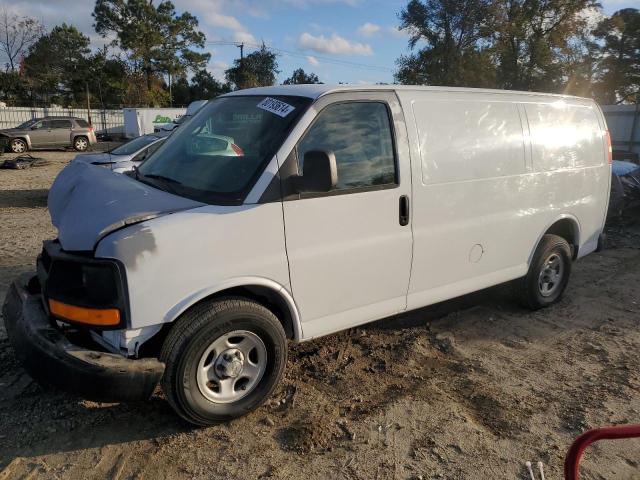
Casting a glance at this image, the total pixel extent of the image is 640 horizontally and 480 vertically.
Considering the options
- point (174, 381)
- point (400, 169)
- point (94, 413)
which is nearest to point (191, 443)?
point (174, 381)

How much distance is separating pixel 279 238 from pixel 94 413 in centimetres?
168

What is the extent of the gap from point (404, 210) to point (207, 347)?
168 cm

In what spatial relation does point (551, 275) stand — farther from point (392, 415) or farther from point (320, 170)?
point (320, 170)

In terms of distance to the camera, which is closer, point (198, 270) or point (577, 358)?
point (198, 270)

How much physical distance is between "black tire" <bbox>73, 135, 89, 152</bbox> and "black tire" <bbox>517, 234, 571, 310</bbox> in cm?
2517

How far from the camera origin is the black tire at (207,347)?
2.92 meters

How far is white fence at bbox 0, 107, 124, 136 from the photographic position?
33219 mm

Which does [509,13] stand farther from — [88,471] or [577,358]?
[88,471]

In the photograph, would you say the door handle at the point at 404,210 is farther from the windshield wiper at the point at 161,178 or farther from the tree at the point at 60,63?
the tree at the point at 60,63

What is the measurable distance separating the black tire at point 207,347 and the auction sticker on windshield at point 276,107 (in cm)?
125

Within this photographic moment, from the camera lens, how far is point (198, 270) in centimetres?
291

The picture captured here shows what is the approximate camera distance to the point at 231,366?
3.17 m

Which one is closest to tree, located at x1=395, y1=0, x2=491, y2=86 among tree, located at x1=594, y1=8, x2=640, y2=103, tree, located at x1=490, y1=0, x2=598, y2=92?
tree, located at x1=490, y1=0, x2=598, y2=92

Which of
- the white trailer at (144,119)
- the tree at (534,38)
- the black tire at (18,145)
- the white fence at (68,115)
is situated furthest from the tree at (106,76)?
the tree at (534,38)
